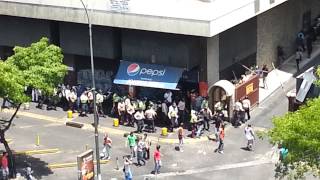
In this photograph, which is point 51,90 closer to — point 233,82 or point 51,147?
point 51,147

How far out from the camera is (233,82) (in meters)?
39.6

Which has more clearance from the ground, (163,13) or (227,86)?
(163,13)

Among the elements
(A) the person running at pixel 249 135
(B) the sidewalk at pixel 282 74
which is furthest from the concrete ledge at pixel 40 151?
(B) the sidewalk at pixel 282 74

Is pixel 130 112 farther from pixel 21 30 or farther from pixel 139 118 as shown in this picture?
pixel 21 30

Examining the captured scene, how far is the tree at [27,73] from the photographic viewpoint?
29.3m

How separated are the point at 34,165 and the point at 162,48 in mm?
9502

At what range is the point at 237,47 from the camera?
40.8 metres

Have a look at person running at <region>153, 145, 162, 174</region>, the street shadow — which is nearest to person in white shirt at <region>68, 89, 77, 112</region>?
the street shadow

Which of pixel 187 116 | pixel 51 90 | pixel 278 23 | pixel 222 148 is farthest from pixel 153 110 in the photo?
pixel 278 23

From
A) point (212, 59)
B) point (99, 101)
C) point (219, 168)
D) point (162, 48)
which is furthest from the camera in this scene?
point (99, 101)

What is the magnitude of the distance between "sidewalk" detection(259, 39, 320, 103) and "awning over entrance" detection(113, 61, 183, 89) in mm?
6011

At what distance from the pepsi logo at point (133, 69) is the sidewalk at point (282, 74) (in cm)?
720

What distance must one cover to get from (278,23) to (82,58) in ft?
42.0

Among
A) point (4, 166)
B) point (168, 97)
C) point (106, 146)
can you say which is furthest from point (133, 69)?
point (4, 166)
